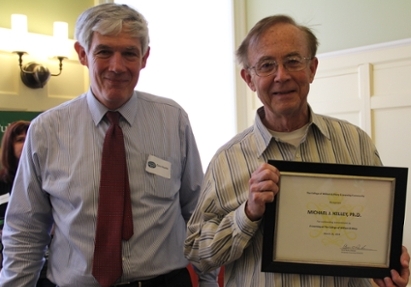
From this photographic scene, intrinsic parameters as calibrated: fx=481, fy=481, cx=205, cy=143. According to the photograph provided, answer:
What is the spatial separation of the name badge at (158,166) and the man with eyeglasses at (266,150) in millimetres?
238

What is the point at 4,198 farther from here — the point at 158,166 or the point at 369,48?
the point at 369,48

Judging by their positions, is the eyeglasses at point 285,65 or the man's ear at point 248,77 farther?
the man's ear at point 248,77

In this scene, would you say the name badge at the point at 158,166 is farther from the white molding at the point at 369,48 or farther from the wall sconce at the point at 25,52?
the white molding at the point at 369,48

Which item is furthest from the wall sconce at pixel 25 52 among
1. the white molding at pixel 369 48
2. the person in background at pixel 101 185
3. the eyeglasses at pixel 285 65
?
the eyeglasses at pixel 285 65

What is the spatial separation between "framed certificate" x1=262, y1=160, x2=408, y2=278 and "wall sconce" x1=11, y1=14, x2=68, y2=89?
253cm

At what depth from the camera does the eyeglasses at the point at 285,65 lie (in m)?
1.41

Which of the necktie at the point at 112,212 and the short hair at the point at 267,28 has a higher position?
the short hair at the point at 267,28

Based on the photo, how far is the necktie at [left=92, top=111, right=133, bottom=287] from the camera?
1.55 metres

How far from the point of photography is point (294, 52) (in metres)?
1.42

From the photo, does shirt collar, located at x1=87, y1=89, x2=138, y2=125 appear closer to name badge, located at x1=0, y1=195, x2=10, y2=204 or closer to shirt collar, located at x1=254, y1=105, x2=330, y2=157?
shirt collar, located at x1=254, y1=105, x2=330, y2=157

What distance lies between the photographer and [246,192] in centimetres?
144

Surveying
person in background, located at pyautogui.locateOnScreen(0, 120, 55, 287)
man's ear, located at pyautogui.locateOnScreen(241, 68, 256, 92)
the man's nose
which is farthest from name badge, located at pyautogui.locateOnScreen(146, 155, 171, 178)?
person in background, located at pyautogui.locateOnScreen(0, 120, 55, 287)

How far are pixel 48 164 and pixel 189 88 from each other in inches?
121

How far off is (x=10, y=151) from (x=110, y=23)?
4.84ft
